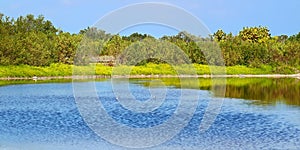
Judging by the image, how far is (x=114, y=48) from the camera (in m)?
59.7

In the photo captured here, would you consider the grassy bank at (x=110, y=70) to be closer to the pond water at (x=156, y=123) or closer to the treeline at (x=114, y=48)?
the treeline at (x=114, y=48)

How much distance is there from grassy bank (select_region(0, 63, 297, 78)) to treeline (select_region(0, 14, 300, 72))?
106cm

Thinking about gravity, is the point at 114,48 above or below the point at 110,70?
above

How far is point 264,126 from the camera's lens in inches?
703

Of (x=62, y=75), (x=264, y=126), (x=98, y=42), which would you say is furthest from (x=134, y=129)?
(x=98, y=42)

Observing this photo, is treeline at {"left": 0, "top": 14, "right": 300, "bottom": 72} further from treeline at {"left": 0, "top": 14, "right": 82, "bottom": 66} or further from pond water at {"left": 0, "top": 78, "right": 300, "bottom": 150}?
pond water at {"left": 0, "top": 78, "right": 300, "bottom": 150}

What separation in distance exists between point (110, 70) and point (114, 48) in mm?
7694

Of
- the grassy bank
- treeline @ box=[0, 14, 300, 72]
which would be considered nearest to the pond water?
the grassy bank

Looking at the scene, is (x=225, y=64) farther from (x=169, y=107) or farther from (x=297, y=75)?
(x=169, y=107)

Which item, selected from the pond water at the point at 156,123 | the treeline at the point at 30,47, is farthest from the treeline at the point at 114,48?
the pond water at the point at 156,123

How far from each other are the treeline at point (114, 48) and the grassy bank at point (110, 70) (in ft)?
3.48

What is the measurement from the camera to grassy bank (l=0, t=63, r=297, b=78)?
47344 mm

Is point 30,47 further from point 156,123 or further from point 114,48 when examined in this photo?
point 156,123

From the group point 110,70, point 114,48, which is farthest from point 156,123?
point 114,48
